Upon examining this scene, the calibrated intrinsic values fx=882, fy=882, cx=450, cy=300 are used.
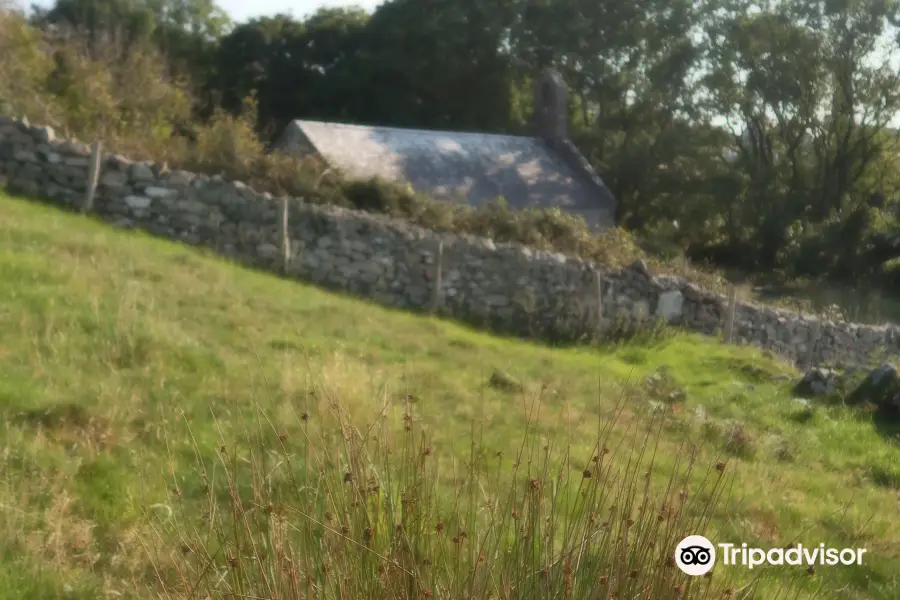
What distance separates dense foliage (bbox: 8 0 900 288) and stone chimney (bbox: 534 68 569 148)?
3.58 metres

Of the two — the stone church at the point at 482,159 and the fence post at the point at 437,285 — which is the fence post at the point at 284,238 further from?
the stone church at the point at 482,159

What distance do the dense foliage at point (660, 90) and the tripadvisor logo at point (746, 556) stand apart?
2709 cm

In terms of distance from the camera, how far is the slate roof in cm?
2306

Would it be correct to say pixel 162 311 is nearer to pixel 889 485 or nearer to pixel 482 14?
pixel 889 485

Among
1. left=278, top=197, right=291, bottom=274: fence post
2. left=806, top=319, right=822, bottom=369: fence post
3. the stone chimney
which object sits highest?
the stone chimney

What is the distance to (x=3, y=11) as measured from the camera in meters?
17.8

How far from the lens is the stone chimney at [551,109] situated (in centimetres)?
3100

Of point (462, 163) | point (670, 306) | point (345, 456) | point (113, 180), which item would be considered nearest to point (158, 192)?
point (113, 180)

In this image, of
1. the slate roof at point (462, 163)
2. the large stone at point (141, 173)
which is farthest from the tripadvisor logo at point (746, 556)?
the slate roof at point (462, 163)

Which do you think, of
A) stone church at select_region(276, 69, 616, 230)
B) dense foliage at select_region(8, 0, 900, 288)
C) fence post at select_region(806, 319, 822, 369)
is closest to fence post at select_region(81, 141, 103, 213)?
stone church at select_region(276, 69, 616, 230)

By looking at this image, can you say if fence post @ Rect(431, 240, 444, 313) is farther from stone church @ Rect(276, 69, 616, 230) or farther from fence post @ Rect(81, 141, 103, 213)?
stone church @ Rect(276, 69, 616, 230)

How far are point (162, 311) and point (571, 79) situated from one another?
3173cm

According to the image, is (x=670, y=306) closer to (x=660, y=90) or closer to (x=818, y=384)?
(x=818, y=384)

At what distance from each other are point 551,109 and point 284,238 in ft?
62.4
